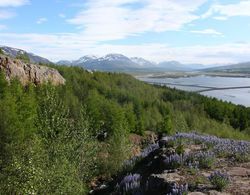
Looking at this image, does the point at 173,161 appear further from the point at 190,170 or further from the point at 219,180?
the point at 219,180

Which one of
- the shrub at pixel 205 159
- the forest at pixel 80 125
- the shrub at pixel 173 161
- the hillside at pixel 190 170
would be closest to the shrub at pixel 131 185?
the hillside at pixel 190 170

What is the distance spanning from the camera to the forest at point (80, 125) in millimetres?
24139

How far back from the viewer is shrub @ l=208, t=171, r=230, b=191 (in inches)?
562

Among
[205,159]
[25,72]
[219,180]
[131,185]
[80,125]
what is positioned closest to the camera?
[219,180]

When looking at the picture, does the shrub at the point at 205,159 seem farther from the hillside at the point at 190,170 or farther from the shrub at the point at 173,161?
the shrub at the point at 173,161

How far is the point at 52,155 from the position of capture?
2875 cm

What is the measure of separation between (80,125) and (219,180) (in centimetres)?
2300

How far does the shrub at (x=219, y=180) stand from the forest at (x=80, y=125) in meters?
8.76

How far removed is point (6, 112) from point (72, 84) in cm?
7574

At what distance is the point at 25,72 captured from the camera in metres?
111

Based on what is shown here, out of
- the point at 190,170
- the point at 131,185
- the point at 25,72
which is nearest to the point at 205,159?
the point at 190,170

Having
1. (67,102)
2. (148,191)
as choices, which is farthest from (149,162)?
(67,102)

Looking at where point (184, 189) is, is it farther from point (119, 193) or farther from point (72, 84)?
point (72, 84)

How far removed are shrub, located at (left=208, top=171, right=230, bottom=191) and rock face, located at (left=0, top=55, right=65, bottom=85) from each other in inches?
3525
